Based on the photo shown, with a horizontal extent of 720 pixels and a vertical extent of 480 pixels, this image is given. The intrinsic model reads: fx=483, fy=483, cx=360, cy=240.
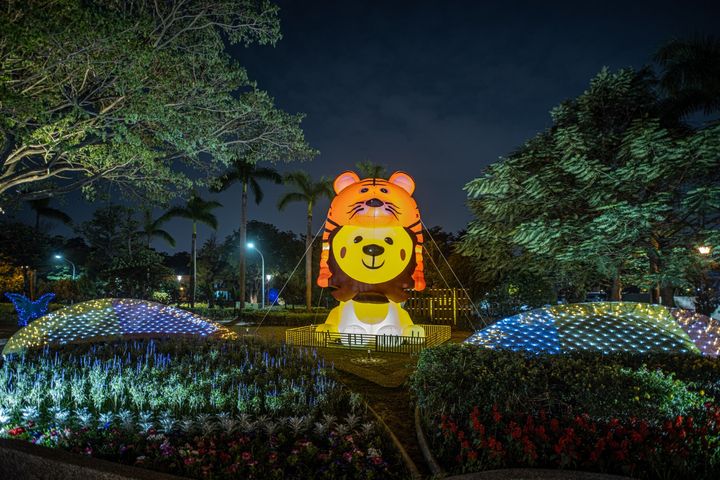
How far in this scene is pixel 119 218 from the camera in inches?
1676

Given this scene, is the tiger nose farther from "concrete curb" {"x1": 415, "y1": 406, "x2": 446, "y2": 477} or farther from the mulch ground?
"concrete curb" {"x1": 415, "y1": 406, "x2": 446, "y2": 477}

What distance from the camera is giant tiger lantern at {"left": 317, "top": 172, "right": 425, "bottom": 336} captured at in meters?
13.7

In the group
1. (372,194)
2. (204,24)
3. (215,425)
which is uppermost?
(204,24)

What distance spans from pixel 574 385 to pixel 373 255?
320 inches

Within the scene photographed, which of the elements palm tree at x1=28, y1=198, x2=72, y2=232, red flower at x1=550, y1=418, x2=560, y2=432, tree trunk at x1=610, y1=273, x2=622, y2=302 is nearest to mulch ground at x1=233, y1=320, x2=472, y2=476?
red flower at x1=550, y1=418, x2=560, y2=432

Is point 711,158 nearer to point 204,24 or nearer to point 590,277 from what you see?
point 590,277

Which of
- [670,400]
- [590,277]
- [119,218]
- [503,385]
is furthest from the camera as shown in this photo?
[119,218]

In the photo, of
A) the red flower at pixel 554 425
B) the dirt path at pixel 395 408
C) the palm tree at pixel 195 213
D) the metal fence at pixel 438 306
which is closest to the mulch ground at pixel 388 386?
the dirt path at pixel 395 408

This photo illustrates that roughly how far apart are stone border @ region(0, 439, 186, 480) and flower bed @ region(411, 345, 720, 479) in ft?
9.81

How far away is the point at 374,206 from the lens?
13.8m

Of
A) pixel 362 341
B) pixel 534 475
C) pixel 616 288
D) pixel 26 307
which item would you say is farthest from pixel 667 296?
pixel 26 307

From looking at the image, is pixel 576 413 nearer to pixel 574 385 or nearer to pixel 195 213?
pixel 574 385

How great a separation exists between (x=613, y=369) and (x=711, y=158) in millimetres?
8886

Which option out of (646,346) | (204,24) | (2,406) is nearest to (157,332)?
(2,406)
